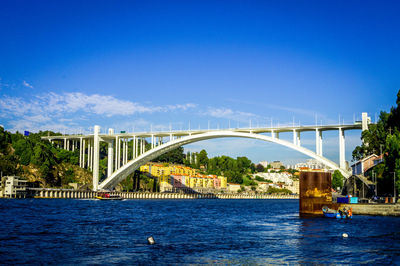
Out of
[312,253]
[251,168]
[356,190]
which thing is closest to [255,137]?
[356,190]

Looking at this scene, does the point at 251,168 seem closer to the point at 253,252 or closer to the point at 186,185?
the point at 186,185

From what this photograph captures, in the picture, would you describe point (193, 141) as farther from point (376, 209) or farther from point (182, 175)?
point (182, 175)

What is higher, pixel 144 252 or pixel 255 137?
pixel 255 137

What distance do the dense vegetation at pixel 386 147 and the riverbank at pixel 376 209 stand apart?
3655 mm

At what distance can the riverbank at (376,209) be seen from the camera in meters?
33.9

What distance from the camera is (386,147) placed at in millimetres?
39781

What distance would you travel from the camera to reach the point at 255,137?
6078 cm

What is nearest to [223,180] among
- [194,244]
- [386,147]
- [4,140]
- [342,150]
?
[4,140]

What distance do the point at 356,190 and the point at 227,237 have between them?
36836mm

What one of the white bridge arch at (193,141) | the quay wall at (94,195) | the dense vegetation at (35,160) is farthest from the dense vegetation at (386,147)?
the dense vegetation at (35,160)

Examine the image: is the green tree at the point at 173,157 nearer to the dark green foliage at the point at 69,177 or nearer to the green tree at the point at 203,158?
the green tree at the point at 203,158

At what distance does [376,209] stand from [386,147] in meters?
→ 7.44

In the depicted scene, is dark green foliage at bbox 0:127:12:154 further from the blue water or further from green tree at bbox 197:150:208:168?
green tree at bbox 197:150:208:168

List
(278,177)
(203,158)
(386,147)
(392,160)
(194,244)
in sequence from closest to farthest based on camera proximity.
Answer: (194,244), (392,160), (386,147), (203,158), (278,177)
